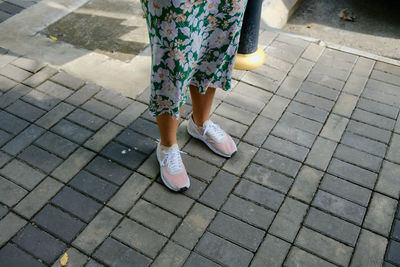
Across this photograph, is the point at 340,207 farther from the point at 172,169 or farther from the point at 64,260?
the point at 64,260

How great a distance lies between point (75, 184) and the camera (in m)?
2.46

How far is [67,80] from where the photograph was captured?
3.17m

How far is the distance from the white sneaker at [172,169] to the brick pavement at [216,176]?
6 centimetres

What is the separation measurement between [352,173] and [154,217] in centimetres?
126

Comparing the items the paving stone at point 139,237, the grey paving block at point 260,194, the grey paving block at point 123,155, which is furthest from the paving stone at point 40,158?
the grey paving block at point 260,194

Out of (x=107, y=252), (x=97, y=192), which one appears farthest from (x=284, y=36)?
(x=107, y=252)

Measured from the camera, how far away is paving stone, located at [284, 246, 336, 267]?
2.13 metres

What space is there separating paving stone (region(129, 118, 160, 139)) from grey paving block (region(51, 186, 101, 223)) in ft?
2.05

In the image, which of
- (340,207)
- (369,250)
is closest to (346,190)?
(340,207)

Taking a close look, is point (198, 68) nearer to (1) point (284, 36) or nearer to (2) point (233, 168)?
(2) point (233, 168)

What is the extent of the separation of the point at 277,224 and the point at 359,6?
3385 mm

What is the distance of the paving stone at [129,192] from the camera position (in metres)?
2.36

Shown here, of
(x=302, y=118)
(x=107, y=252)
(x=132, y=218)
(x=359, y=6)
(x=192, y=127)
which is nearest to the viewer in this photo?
(x=107, y=252)

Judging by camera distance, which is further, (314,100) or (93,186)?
(314,100)
